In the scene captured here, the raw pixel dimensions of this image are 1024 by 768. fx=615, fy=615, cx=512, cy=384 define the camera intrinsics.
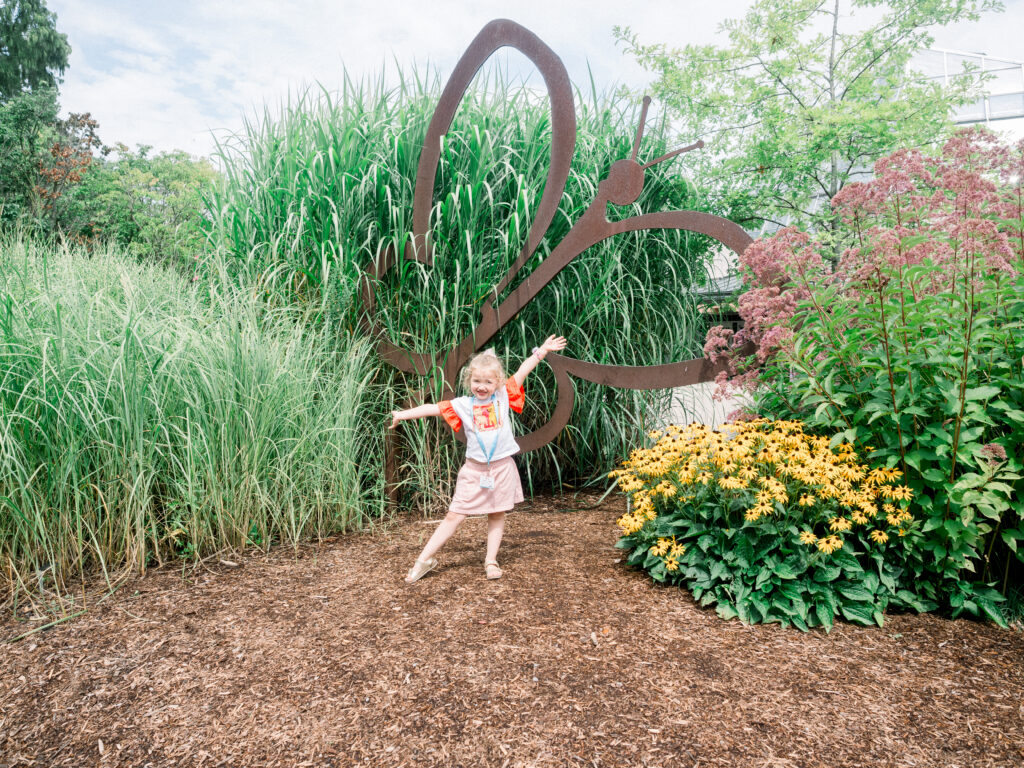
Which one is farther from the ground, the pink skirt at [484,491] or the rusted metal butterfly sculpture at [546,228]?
the rusted metal butterfly sculpture at [546,228]

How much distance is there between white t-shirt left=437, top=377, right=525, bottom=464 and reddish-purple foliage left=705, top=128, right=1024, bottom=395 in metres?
1.16

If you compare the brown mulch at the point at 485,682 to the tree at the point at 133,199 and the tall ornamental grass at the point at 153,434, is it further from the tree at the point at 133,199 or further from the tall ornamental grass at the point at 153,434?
the tree at the point at 133,199

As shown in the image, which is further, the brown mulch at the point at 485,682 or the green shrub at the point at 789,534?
the green shrub at the point at 789,534

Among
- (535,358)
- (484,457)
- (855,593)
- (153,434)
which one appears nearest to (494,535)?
(484,457)

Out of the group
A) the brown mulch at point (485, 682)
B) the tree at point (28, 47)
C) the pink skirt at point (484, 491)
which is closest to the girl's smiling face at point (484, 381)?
the pink skirt at point (484, 491)

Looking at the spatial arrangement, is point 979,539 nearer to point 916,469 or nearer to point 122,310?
point 916,469

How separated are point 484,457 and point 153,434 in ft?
4.84

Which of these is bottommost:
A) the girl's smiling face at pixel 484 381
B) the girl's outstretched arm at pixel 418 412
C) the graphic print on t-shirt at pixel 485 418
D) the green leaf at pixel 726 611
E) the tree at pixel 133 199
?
the green leaf at pixel 726 611

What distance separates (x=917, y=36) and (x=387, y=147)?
583 centimetres

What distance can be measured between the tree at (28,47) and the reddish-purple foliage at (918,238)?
24253 millimetres

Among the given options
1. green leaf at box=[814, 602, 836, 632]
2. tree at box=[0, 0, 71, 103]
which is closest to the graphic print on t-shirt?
green leaf at box=[814, 602, 836, 632]

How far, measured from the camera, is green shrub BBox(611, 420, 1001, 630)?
232 cm

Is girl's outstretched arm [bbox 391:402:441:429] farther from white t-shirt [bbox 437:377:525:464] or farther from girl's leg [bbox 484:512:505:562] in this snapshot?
girl's leg [bbox 484:512:505:562]

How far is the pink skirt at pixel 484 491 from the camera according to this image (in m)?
2.76
